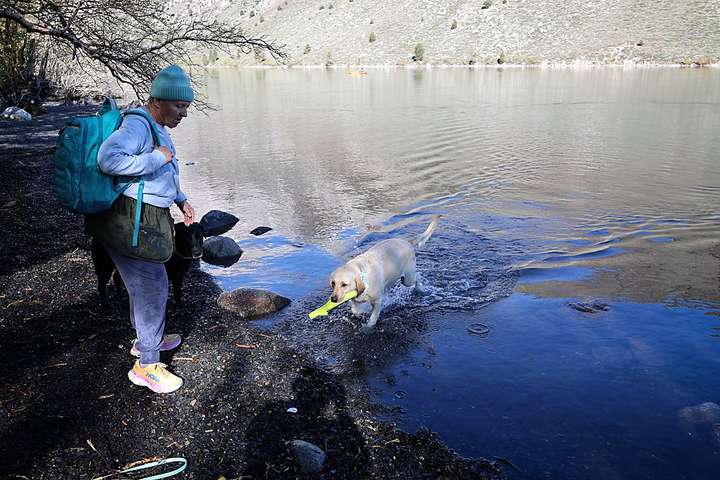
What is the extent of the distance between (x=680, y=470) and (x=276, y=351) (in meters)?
4.01

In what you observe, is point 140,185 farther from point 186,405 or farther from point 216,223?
point 216,223

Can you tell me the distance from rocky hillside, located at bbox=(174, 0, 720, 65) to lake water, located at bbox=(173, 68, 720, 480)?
47.9 m

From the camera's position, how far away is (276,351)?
565cm

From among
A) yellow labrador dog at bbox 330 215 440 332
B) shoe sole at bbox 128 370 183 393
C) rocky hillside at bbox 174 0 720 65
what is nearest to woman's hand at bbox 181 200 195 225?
shoe sole at bbox 128 370 183 393

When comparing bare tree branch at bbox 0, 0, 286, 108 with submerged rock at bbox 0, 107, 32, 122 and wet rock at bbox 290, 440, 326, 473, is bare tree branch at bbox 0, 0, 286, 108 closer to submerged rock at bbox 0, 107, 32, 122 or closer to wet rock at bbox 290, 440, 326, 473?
wet rock at bbox 290, 440, 326, 473

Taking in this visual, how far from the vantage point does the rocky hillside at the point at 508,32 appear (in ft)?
229

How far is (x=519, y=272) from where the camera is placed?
28.5 ft

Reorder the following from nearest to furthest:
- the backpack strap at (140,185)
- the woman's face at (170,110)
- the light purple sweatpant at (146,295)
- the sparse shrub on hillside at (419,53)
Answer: the backpack strap at (140,185) < the woman's face at (170,110) < the light purple sweatpant at (146,295) < the sparse shrub on hillside at (419,53)

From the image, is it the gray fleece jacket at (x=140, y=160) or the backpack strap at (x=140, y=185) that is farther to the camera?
the backpack strap at (x=140, y=185)

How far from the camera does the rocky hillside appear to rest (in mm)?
69812

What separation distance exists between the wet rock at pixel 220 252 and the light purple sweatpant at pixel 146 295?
4.67 m

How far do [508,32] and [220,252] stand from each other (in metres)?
87.0

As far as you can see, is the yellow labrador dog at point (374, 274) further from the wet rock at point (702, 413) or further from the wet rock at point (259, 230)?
the wet rock at point (259, 230)

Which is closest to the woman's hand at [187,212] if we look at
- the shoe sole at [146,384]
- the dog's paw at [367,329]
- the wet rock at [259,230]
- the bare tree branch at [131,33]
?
the shoe sole at [146,384]
